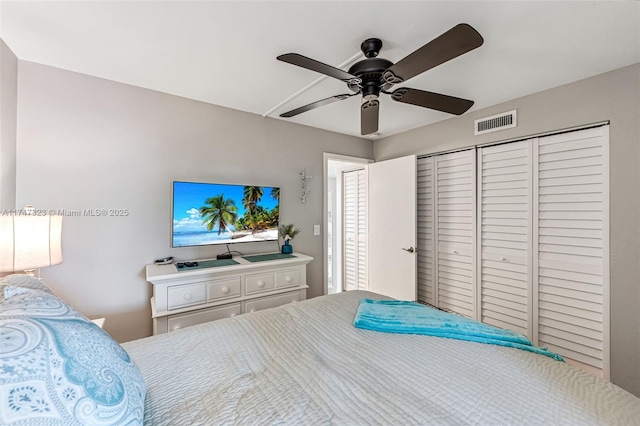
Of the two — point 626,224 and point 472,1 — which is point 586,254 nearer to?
point 626,224

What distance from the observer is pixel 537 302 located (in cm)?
234

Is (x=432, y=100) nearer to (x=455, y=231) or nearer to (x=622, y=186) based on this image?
(x=622, y=186)

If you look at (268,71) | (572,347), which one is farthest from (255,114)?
(572,347)

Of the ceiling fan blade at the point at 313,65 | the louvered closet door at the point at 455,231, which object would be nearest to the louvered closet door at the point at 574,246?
the louvered closet door at the point at 455,231

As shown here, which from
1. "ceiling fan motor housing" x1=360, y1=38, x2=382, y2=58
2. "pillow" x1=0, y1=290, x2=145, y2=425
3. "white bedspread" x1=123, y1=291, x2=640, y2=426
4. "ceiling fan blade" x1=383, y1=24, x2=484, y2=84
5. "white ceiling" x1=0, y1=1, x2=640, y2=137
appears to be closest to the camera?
"pillow" x1=0, y1=290, x2=145, y2=425

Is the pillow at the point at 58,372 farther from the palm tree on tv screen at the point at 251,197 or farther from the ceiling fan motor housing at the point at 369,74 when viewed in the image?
the palm tree on tv screen at the point at 251,197

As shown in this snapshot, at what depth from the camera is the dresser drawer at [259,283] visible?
93.7 inches

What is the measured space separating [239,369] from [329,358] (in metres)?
0.36

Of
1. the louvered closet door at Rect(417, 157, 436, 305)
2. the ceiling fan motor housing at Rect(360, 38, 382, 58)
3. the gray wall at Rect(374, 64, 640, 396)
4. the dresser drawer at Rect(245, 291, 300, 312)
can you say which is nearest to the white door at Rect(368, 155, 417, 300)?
the louvered closet door at Rect(417, 157, 436, 305)

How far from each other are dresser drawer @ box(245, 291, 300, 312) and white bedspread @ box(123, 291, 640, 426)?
3.46 feet

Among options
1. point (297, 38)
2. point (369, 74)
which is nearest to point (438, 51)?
point (369, 74)

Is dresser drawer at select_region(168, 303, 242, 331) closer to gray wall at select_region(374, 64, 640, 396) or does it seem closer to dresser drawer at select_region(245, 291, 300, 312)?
dresser drawer at select_region(245, 291, 300, 312)

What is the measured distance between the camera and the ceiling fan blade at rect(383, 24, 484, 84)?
3.51 ft

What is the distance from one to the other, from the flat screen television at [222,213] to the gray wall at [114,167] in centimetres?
10
